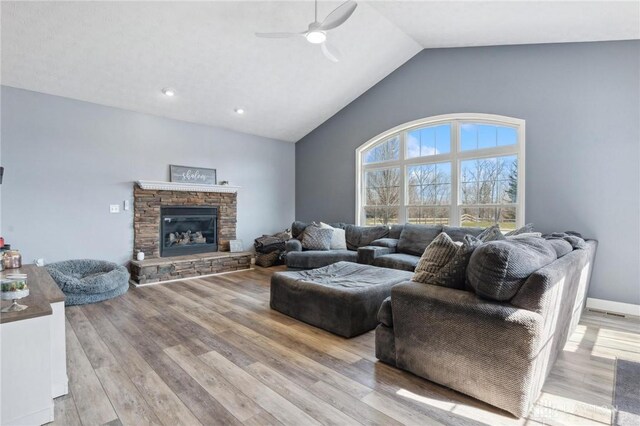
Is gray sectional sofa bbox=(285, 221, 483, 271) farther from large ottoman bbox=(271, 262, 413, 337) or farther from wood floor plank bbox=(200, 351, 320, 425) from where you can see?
wood floor plank bbox=(200, 351, 320, 425)

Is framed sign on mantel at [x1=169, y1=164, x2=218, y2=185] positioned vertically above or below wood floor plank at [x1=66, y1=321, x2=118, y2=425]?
above

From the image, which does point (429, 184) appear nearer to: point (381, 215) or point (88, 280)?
point (381, 215)

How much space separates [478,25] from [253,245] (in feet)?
17.4

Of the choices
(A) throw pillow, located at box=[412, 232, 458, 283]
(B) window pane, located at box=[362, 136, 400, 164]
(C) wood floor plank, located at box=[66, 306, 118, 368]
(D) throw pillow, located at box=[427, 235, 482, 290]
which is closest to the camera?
(D) throw pillow, located at box=[427, 235, 482, 290]

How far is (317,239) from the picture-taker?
548 centimetres

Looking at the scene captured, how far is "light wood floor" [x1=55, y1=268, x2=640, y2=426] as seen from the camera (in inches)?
71.5

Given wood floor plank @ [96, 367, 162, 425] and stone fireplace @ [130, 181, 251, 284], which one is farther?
stone fireplace @ [130, 181, 251, 284]

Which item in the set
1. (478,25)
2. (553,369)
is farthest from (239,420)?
(478,25)

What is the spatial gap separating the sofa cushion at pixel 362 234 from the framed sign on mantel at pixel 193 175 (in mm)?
2745

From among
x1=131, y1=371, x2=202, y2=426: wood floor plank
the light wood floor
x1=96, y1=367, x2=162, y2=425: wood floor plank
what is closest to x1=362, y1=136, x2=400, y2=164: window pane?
the light wood floor

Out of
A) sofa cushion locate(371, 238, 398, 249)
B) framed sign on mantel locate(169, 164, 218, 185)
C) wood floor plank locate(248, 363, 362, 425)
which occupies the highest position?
framed sign on mantel locate(169, 164, 218, 185)

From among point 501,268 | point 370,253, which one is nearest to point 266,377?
point 501,268

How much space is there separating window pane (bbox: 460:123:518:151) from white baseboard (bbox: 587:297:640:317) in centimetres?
223

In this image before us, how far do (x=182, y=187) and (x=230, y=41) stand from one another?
2540mm
